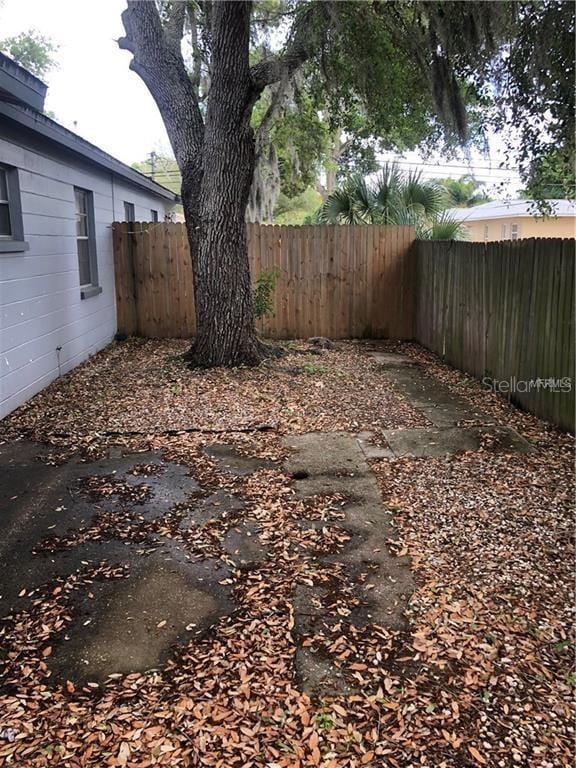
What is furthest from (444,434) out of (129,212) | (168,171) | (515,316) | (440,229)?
(168,171)

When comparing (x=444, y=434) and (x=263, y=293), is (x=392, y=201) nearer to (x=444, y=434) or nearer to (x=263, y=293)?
(x=263, y=293)

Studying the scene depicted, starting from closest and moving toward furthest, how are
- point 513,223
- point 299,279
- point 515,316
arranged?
point 515,316
point 299,279
point 513,223

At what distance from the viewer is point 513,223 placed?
21.3 m

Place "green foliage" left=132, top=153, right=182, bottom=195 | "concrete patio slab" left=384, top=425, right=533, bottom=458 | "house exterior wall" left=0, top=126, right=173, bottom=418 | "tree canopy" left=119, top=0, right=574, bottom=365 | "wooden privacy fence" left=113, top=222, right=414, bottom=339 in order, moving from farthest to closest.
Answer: "green foliage" left=132, top=153, right=182, bottom=195, "wooden privacy fence" left=113, top=222, right=414, bottom=339, "house exterior wall" left=0, top=126, right=173, bottom=418, "tree canopy" left=119, top=0, right=574, bottom=365, "concrete patio slab" left=384, top=425, right=533, bottom=458

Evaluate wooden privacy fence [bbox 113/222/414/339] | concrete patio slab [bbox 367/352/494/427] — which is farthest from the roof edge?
concrete patio slab [bbox 367/352/494/427]

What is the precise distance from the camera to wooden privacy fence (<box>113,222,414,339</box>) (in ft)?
31.8

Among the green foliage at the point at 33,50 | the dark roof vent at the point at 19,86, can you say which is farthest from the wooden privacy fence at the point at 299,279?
the green foliage at the point at 33,50

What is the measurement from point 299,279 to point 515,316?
4.62m

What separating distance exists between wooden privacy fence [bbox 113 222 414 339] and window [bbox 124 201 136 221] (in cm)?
129

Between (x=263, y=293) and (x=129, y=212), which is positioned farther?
(x=129, y=212)

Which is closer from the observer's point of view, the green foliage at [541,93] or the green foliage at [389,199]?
the green foliage at [541,93]

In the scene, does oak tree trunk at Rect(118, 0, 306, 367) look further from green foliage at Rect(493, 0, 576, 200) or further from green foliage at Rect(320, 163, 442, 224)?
green foliage at Rect(320, 163, 442, 224)

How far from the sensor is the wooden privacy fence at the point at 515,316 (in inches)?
193

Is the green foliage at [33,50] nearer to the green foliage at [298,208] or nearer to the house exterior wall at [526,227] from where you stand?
the green foliage at [298,208]
